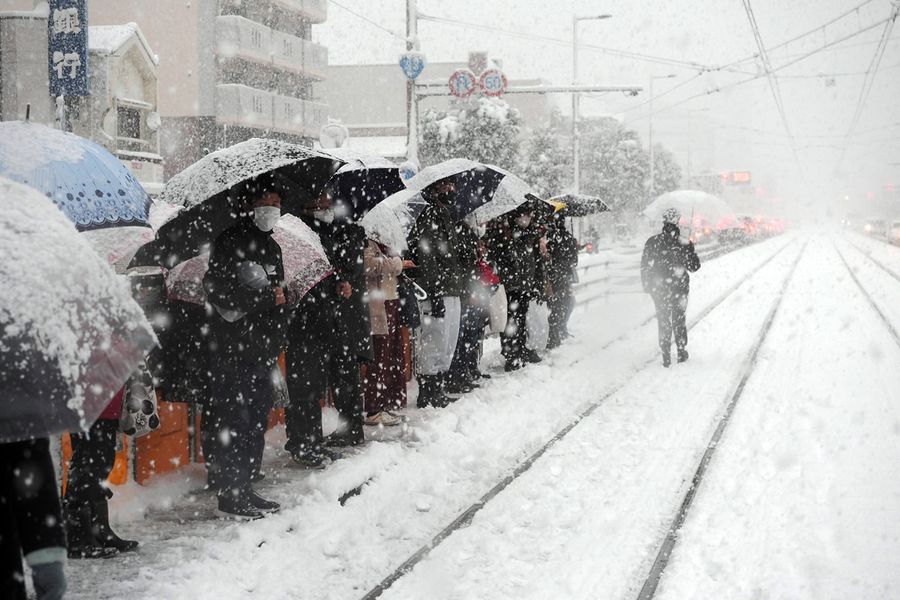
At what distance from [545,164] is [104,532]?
150 feet

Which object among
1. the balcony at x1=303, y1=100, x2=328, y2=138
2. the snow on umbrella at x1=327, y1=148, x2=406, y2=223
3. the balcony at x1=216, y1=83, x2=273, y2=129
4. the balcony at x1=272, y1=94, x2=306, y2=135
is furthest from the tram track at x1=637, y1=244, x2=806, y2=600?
the balcony at x1=303, y1=100, x2=328, y2=138

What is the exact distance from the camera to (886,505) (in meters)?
5.77

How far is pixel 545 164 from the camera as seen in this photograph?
161 ft

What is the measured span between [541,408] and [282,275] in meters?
3.93

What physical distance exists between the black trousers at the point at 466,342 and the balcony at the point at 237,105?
30968 millimetres

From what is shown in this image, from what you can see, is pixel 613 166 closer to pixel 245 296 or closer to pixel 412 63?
pixel 412 63

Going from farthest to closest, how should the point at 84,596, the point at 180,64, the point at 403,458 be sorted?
the point at 180,64, the point at 403,458, the point at 84,596

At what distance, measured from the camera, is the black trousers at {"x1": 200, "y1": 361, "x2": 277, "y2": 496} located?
554 centimetres

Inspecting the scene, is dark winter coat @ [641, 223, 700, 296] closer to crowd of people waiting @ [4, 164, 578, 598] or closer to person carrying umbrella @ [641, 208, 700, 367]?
person carrying umbrella @ [641, 208, 700, 367]

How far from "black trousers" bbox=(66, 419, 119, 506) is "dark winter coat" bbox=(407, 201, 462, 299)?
4216 millimetres

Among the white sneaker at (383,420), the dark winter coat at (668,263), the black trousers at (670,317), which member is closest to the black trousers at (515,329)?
the dark winter coat at (668,263)

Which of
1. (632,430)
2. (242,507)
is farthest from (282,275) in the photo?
(632,430)

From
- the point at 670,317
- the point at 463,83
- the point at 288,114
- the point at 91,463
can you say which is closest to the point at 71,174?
the point at 91,463

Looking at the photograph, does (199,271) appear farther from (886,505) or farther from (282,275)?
(886,505)
